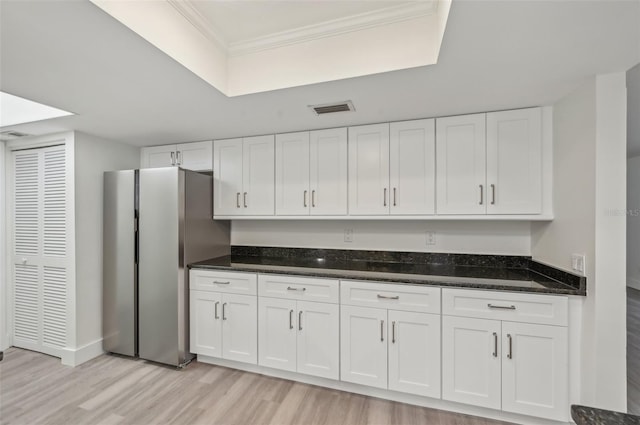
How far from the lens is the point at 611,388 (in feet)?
5.45

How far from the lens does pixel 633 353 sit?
2.76 meters

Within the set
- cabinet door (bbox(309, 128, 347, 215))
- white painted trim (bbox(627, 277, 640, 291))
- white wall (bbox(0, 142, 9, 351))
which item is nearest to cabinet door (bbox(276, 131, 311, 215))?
cabinet door (bbox(309, 128, 347, 215))

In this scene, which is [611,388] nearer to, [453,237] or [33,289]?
[453,237]

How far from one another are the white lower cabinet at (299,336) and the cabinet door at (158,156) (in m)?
1.91

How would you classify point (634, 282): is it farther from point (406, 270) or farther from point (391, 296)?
point (391, 296)

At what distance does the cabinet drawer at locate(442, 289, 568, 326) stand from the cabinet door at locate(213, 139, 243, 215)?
207 cm

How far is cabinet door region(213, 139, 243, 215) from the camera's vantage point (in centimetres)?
291

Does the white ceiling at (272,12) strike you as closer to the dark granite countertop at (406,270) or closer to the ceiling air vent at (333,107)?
the ceiling air vent at (333,107)

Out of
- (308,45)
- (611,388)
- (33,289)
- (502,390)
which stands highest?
(308,45)

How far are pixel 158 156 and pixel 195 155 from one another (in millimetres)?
496

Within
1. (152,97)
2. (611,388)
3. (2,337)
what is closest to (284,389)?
(611,388)

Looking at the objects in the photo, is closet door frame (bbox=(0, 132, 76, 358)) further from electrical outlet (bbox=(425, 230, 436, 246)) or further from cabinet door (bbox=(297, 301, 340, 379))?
electrical outlet (bbox=(425, 230, 436, 246))

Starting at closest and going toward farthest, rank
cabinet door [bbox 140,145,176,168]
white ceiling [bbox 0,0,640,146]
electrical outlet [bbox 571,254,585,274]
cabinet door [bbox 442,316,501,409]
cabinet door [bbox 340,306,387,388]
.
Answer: white ceiling [bbox 0,0,640,146], electrical outlet [bbox 571,254,585,274], cabinet door [bbox 442,316,501,409], cabinet door [bbox 340,306,387,388], cabinet door [bbox 140,145,176,168]

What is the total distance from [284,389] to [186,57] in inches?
94.4
